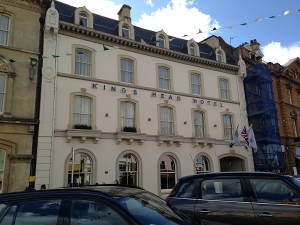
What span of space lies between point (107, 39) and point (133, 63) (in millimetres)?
2428

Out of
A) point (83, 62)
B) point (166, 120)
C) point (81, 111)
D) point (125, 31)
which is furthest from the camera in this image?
point (125, 31)

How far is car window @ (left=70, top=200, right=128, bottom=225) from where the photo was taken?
11.2ft

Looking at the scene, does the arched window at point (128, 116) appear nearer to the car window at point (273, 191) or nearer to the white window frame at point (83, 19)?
the white window frame at point (83, 19)

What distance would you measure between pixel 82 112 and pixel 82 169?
344 cm

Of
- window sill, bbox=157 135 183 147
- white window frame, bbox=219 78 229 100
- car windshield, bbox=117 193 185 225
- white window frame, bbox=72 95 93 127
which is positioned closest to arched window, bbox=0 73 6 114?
white window frame, bbox=72 95 93 127

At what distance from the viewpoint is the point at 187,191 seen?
21.9ft

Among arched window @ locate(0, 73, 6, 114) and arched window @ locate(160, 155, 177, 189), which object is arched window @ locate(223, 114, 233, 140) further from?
arched window @ locate(0, 73, 6, 114)

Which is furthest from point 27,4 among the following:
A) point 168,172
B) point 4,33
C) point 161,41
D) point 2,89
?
point 168,172

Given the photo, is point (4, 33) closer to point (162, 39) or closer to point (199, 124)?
point (162, 39)

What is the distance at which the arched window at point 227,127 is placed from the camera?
78.4ft

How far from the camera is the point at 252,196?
5.84m

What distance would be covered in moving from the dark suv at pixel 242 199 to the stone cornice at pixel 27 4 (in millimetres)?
15762

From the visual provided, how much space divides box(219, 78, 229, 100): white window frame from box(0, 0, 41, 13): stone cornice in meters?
15.1

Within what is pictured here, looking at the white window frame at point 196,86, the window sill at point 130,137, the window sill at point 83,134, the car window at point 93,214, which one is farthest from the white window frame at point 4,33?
the car window at point 93,214
